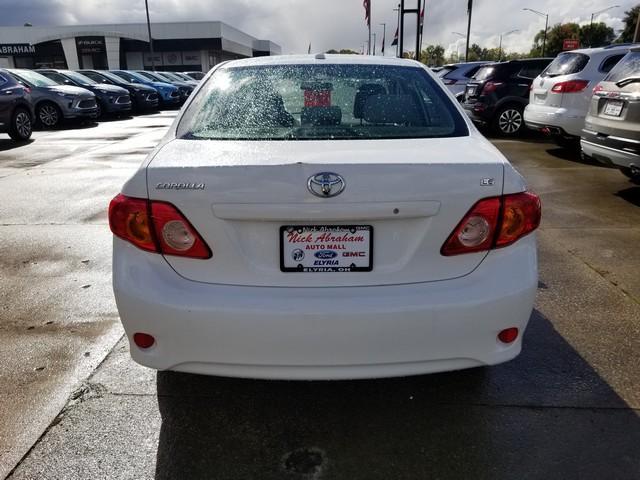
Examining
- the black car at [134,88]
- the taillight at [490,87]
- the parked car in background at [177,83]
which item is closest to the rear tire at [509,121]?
the taillight at [490,87]

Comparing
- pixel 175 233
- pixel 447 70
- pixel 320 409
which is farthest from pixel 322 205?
pixel 447 70

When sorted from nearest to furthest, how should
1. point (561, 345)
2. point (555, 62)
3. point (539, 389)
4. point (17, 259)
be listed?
point (539, 389) → point (561, 345) → point (17, 259) → point (555, 62)

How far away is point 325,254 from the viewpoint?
2.13 meters

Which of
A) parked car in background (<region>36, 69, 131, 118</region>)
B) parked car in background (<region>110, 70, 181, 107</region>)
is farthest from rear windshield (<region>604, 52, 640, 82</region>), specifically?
parked car in background (<region>110, 70, 181, 107</region>)

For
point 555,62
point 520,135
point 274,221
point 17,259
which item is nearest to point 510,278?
point 274,221

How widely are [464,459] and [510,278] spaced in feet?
2.61

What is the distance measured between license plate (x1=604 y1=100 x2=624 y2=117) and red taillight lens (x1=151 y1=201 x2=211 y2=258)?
559cm

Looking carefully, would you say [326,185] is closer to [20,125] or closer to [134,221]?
[134,221]

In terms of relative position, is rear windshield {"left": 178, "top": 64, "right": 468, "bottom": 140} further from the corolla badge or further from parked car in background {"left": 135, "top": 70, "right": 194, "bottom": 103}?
parked car in background {"left": 135, "top": 70, "right": 194, "bottom": 103}

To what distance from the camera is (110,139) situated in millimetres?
13008

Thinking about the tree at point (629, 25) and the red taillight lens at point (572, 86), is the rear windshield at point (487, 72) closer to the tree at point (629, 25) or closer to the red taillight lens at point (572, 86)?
the red taillight lens at point (572, 86)

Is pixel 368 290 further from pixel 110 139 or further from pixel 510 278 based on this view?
pixel 110 139

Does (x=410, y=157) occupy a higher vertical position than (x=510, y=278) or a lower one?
higher

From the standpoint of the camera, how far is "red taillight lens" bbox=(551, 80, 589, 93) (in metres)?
9.23
